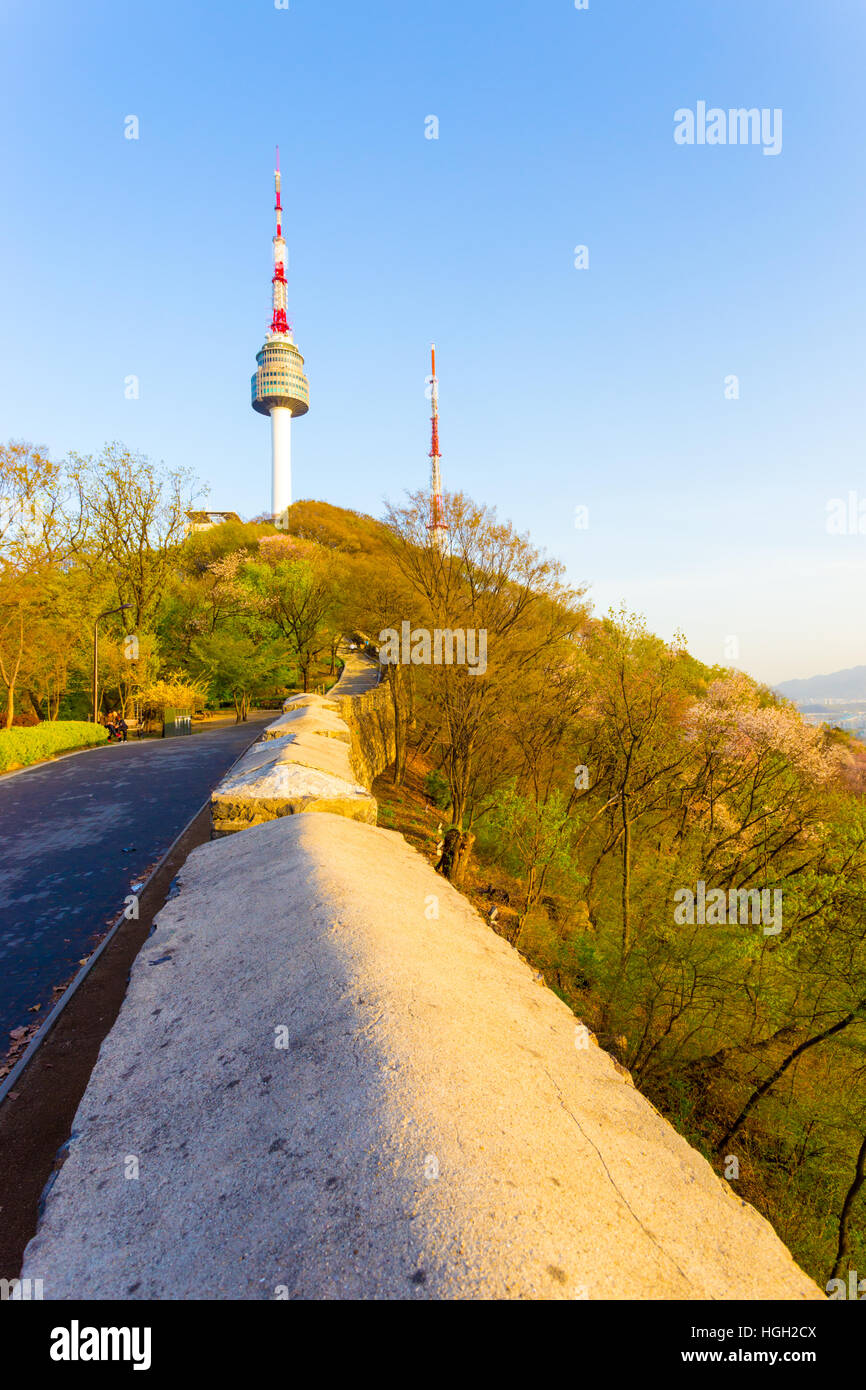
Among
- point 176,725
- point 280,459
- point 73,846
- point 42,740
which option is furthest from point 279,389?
point 73,846

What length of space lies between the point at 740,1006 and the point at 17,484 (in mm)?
31630

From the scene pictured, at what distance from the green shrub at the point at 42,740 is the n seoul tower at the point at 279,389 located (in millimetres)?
72043

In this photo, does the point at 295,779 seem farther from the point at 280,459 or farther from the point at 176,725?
the point at 280,459

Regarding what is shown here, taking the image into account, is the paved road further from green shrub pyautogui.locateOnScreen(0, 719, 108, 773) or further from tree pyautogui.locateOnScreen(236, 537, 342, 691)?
tree pyautogui.locateOnScreen(236, 537, 342, 691)


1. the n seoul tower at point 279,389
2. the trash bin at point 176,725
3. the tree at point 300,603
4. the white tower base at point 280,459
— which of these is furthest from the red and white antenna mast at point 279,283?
the trash bin at point 176,725

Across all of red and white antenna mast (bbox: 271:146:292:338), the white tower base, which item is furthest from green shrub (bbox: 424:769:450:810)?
red and white antenna mast (bbox: 271:146:292:338)

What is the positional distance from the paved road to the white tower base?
78.0m

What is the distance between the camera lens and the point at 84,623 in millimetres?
27938

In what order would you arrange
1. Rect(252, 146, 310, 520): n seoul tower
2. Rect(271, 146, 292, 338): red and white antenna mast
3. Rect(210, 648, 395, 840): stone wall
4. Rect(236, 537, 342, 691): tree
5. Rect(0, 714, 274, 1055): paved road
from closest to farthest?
Rect(0, 714, 274, 1055): paved road
Rect(210, 648, 395, 840): stone wall
Rect(236, 537, 342, 691): tree
Rect(271, 146, 292, 338): red and white antenna mast
Rect(252, 146, 310, 520): n seoul tower

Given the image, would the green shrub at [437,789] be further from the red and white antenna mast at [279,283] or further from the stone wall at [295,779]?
the red and white antenna mast at [279,283]

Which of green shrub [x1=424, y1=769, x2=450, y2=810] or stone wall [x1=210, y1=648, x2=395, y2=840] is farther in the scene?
green shrub [x1=424, y1=769, x2=450, y2=810]

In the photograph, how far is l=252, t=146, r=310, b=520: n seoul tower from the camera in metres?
88.3
